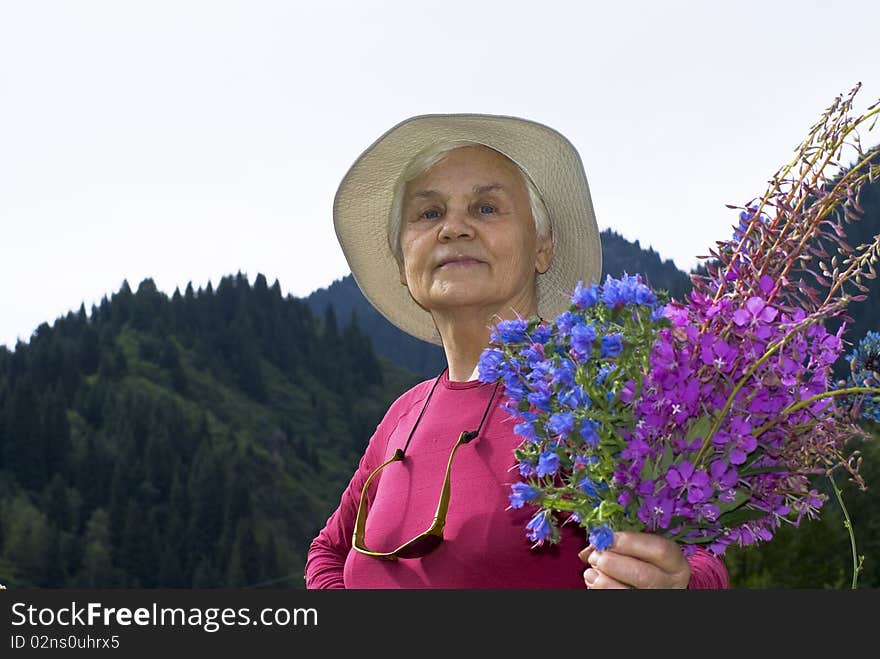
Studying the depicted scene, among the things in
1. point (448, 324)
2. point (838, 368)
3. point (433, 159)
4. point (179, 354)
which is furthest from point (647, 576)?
point (179, 354)

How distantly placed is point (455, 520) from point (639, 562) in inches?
39.0

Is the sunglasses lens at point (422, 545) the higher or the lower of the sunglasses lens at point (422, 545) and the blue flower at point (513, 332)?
the lower

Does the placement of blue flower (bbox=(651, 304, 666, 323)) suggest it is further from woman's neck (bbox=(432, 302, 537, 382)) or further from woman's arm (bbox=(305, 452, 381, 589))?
woman's arm (bbox=(305, 452, 381, 589))

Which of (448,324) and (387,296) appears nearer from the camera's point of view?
(448,324)

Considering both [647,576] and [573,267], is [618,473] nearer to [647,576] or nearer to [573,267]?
[647,576]

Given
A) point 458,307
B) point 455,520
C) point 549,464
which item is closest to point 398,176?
point 458,307

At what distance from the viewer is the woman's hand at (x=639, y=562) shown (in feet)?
7.69

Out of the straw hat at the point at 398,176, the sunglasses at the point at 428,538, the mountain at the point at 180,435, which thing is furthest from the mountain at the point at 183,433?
the sunglasses at the point at 428,538

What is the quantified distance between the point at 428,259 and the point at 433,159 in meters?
0.42

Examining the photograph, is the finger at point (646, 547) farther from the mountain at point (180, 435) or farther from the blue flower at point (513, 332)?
the mountain at point (180, 435)

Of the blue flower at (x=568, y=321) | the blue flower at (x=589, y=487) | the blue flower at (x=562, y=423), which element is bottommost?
the blue flower at (x=589, y=487)

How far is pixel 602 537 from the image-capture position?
2.25m

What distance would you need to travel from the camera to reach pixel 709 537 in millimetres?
2398

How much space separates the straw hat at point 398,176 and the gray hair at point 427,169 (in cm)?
3
